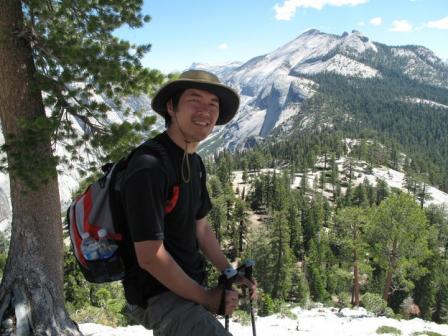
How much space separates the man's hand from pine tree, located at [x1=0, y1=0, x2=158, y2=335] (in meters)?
4.07

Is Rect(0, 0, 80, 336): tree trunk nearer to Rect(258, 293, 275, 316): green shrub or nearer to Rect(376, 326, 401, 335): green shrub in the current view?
Rect(376, 326, 401, 335): green shrub

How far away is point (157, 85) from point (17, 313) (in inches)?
167

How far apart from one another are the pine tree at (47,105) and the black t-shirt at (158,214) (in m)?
3.63

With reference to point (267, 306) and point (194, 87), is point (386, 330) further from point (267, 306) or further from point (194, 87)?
point (267, 306)

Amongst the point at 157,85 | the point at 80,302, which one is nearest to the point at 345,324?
the point at 157,85

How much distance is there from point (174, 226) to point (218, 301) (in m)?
0.58

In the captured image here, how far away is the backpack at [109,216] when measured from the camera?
2631mm

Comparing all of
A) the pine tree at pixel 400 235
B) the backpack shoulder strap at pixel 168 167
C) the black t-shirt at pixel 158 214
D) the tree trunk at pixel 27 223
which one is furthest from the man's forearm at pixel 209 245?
the pine tree at pixel 400 235

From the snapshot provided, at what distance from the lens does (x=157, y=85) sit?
7.19 metres

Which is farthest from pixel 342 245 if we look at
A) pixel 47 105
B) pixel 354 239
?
pixel 47 105

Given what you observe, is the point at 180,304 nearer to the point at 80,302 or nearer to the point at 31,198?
the point at 31,198

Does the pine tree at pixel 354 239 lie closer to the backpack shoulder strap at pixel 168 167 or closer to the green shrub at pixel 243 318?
the green shrub at pixel 243 318

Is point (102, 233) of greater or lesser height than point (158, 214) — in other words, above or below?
Answer: below

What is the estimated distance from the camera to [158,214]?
243cm
